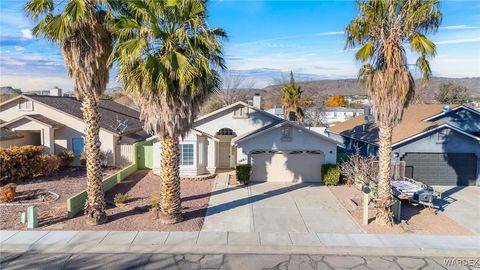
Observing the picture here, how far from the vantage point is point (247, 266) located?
9.48 metres

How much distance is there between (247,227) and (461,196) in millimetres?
12422

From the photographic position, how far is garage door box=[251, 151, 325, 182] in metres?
19.9

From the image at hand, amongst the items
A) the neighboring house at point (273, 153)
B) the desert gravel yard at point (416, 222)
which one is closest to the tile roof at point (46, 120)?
the neighboring house at point (273, 153)

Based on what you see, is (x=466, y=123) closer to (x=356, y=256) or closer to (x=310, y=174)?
(x=310, y=174)

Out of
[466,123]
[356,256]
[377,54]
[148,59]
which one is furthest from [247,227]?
[466,123]

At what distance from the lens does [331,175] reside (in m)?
18.9

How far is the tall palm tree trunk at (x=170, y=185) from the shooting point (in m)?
12.2

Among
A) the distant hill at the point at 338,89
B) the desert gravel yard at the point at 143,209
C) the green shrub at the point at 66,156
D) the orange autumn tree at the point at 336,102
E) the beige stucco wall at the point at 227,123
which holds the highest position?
the distant hill at the point at 338,89

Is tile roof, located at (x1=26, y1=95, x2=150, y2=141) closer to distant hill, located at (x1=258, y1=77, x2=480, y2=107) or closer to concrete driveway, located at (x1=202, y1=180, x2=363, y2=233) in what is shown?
concrete driveway, located at (x1=202, y1=180, x2=363, y2=233)

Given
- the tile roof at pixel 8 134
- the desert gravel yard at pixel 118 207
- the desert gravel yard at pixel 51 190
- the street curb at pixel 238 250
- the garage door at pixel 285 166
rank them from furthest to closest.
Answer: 1. the tile roof at pixel 8 134
2. the garage door at pixel 285 166
3. the desert gravel yard at pixel 51 190
4. the desert gravel yard at pixel 118 207
5. the street curb at pixel 238 250

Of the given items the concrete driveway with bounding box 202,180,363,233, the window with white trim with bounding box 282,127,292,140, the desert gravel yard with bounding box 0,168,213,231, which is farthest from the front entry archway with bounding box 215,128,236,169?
the concrete driveway with bounding box 202,180,363,233

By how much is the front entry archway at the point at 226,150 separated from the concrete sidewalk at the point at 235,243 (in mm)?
11813

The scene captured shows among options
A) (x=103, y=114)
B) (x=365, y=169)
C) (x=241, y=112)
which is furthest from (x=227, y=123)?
(x=103, y=114)

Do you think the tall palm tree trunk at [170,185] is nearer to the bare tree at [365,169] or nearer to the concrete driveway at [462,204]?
the bare tree at [365,169]
